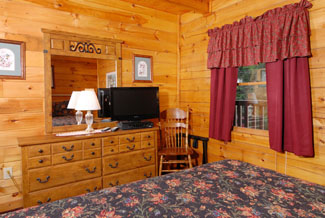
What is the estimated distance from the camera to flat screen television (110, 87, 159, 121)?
304 centimetres

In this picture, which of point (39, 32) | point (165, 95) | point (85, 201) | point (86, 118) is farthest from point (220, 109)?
point (39, 32)

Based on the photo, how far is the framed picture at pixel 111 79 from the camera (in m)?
3.12

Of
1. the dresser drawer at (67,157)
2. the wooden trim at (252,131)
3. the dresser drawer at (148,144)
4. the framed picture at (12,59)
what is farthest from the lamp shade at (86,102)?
the wooden trim at (252,131)

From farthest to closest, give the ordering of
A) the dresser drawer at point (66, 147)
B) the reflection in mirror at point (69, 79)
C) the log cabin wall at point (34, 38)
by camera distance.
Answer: the reflection in mirror at point (69, 79) < the log cabin wall at point (34, 38) < the dresser drawer at point (66, 147)

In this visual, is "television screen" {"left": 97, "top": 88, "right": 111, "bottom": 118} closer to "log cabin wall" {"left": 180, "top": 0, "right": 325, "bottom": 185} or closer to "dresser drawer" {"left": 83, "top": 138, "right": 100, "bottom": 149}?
"dresser drawer" {"left": 83, "top": 138, "right": 100, "bottom": 149}

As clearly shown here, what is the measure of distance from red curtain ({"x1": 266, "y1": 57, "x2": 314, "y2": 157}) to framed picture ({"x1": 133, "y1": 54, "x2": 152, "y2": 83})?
173cm

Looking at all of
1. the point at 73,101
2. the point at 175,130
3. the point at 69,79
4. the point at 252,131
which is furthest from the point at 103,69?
the point at 252,131

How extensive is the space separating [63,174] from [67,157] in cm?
18

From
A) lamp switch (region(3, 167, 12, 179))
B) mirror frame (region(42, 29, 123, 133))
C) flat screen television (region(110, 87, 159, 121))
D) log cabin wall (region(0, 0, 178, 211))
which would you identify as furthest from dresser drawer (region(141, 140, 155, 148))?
lamp switch (region(3, 167, 12, 179))

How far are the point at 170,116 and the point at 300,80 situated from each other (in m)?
1.83

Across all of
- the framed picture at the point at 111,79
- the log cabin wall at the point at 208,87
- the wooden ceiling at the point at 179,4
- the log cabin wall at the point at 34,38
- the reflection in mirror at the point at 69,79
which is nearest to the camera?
the log cabin wall at the point at 208,87

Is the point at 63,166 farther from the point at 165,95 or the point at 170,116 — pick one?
the point at 165,95

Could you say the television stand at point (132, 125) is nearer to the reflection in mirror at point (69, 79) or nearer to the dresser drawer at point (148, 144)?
the dresser drawer at point (148, 144)

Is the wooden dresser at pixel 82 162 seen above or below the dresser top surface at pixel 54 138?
below
